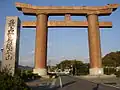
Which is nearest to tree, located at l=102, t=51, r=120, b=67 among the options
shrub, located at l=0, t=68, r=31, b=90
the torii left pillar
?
the torii left pillar

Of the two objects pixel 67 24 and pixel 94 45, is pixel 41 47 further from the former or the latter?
pixel 94 45

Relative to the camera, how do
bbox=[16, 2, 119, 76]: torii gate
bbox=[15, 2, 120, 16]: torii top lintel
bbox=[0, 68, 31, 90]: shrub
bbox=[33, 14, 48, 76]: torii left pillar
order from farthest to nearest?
bbox=[15, 2, 120, 16]: torii top lintel, bbox=[16, 2, 119, 76]: torii gate, bbox=[33, 14, 48, 76]: torii left pillar, bbox=[0, 68, 31, 90]: shrub

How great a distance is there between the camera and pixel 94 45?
37750 mm

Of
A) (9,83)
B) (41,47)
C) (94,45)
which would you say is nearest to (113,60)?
(94,45)

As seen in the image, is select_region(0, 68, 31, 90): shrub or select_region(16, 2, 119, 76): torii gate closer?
select_region(0, 68, 31, 90): shrub

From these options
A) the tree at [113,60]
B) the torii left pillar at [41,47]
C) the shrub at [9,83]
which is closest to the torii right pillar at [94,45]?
the torii left pillar at [41,47]

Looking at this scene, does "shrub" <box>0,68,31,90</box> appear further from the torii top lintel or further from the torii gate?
the torii top lintel

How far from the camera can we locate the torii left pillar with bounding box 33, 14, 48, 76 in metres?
36.9

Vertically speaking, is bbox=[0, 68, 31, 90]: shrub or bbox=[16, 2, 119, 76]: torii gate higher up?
bbox=[16, 2, 119, 76]: torii gate

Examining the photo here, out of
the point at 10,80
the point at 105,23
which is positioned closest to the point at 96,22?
the point at 105,23

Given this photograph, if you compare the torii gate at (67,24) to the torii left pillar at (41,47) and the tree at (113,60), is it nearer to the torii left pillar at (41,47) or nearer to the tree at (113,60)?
the torii left pillar at (41,47)

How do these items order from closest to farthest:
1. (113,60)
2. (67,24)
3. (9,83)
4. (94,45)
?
(9,83) → (94,45) → (67,24) → (113,60)

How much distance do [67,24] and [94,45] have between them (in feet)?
18.7

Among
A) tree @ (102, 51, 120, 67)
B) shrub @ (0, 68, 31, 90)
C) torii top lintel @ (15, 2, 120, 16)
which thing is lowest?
shrub @ (0, 68, 31, 90)
